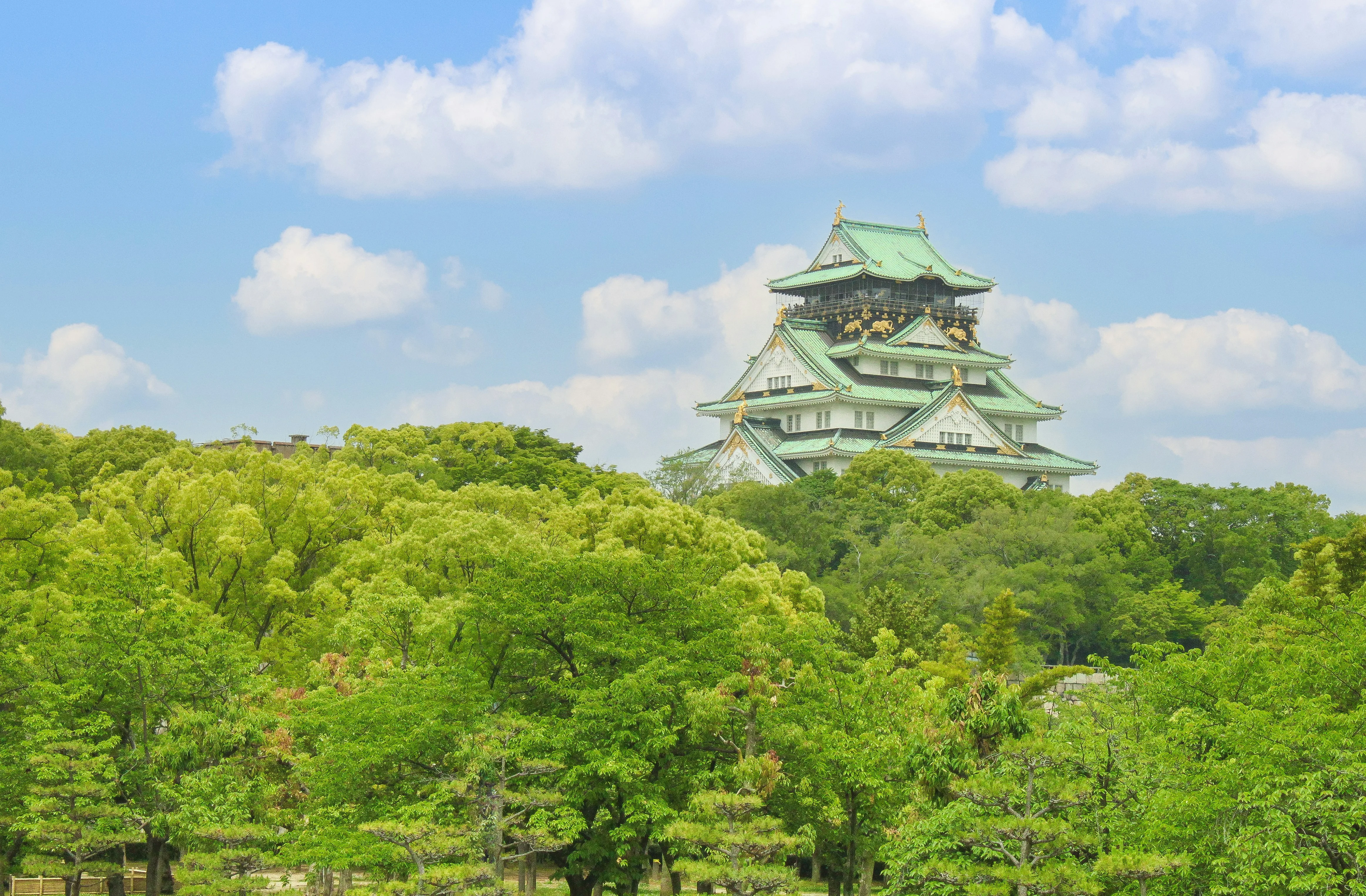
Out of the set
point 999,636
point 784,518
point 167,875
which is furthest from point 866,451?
point 167,875

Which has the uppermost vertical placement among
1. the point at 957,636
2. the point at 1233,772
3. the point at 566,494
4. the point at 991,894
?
the point at 566,494

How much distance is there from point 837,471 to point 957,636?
32.8m

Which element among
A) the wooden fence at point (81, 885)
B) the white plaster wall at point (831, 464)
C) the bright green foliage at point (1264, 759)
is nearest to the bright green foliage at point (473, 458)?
the white plaster wall at point (831, 464)

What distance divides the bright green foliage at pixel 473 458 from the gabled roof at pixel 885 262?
24203mm

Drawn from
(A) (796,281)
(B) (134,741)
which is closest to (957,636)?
(B) (134,741)

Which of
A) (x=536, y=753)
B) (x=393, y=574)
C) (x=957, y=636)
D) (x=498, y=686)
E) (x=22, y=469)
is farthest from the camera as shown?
(x=22, y=469)

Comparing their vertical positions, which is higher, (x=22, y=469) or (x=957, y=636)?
(x=22, y=469)

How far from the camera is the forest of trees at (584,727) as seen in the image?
77.7 ft

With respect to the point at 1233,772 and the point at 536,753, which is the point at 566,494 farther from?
the point at 1233,772

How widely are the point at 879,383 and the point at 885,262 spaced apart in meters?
8.77

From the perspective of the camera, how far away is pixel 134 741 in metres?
29.7

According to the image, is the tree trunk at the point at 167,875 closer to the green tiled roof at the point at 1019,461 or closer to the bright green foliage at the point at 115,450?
the bright green foliage at the point at 115,450

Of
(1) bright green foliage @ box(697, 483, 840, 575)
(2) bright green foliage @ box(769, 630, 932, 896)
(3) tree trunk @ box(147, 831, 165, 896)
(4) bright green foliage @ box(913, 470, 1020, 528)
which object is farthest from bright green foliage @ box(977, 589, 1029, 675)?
(3) tree trunk @ box(147, 831, 165, 896)

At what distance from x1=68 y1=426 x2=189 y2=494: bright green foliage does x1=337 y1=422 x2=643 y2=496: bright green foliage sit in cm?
686
